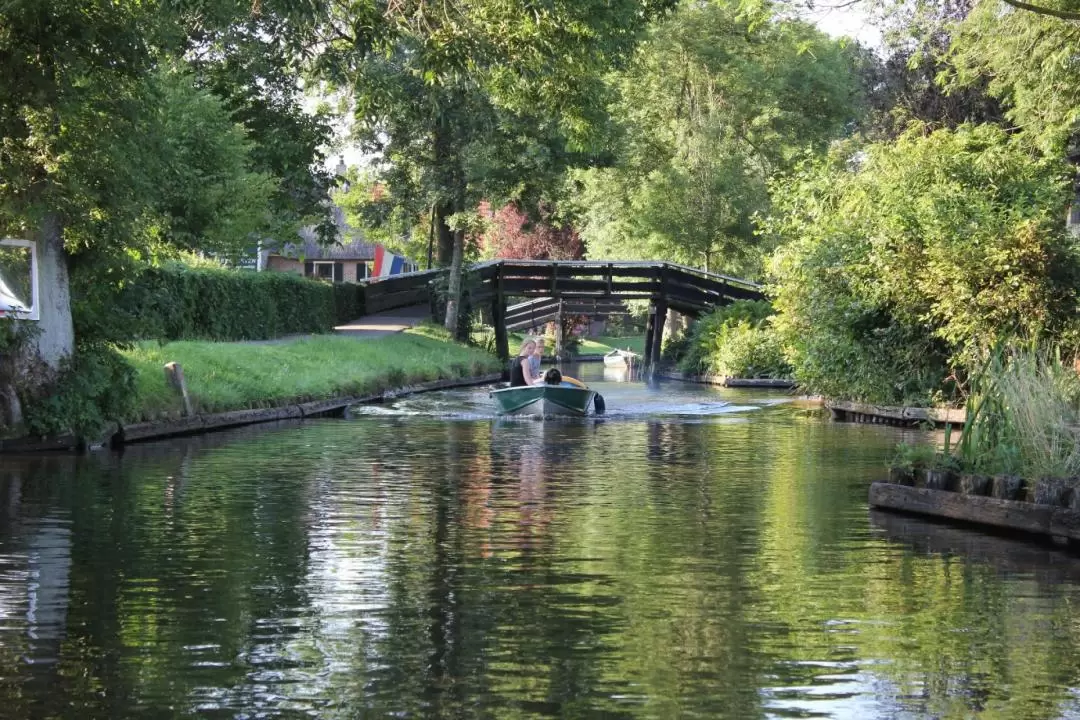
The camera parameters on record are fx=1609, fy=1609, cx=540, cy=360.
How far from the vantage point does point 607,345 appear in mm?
97375

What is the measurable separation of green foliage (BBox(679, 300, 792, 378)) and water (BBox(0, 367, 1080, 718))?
1184 inches

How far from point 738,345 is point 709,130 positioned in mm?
12489

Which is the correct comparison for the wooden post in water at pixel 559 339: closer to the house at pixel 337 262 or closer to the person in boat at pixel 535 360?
the house at pixel 337 262

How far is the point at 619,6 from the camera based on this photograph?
2567 cm

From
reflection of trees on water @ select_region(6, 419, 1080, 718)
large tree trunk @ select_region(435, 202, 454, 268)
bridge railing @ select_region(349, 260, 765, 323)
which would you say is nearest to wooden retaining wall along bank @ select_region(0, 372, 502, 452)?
reflection of trees on water @ select_region(6, 419, 1080, 718)

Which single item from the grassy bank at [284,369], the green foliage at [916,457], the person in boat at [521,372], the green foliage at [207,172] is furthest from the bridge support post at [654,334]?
the green foliage at [916,457]

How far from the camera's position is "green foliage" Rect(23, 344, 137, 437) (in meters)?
21.2

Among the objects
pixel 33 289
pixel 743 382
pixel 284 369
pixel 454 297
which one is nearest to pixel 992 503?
pixel 33 289

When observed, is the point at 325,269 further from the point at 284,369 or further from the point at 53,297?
the point at 53,297

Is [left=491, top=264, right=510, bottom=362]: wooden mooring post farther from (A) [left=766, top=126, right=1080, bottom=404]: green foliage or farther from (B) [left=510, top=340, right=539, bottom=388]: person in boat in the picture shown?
(B) [left=510, top=340, right=539, bottom=388]: person in boat

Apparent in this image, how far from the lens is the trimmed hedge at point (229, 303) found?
33.5 meters

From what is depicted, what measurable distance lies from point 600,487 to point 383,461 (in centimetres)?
404

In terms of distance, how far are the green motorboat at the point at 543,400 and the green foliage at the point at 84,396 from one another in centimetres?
973

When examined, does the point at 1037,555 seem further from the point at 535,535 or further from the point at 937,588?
the point at 535,535
